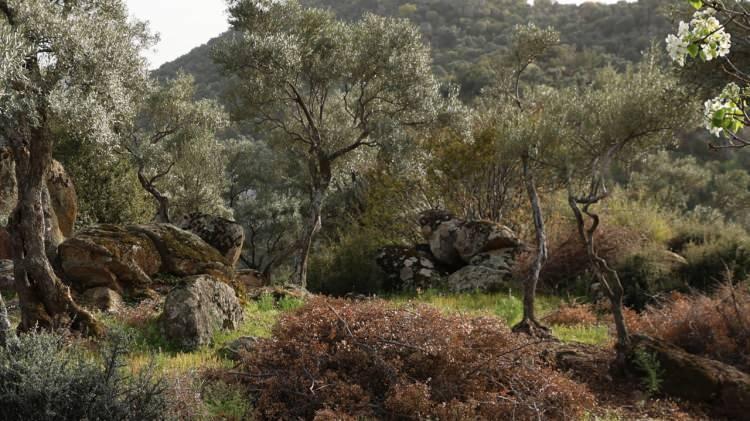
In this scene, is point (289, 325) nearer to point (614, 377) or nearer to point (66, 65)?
point (614, 377)

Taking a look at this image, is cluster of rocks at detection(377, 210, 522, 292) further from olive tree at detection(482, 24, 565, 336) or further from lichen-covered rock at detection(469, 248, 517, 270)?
olive tree at detection(482, 24, 565, 336)

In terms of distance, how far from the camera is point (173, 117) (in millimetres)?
28453

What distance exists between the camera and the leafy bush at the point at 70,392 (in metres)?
5.35

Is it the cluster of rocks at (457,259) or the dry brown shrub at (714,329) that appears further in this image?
the cluster of rocks at (457,259)

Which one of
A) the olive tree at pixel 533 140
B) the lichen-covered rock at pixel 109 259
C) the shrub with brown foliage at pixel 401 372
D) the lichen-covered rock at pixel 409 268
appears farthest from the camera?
the lichen-covered rock at pixel 409 268

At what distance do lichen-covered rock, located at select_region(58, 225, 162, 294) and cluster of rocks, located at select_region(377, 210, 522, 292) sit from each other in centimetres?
822

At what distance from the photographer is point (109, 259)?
44.1 feet

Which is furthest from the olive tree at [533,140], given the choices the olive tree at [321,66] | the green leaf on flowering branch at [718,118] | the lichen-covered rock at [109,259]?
the lichen-covered rock at [109,259]

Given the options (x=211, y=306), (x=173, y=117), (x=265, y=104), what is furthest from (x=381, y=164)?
(x=211, y=306)

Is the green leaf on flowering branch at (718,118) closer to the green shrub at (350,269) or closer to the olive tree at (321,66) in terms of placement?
the olive tree at (321,66)

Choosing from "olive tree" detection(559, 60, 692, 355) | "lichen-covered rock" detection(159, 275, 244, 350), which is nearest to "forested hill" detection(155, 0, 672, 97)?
"olive tree" detection(559, 60, 692, 355)

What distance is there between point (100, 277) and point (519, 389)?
10.9 m

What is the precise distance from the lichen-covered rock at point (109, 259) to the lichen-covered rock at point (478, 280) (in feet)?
29.3

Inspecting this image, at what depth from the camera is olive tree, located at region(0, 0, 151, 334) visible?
834cm
